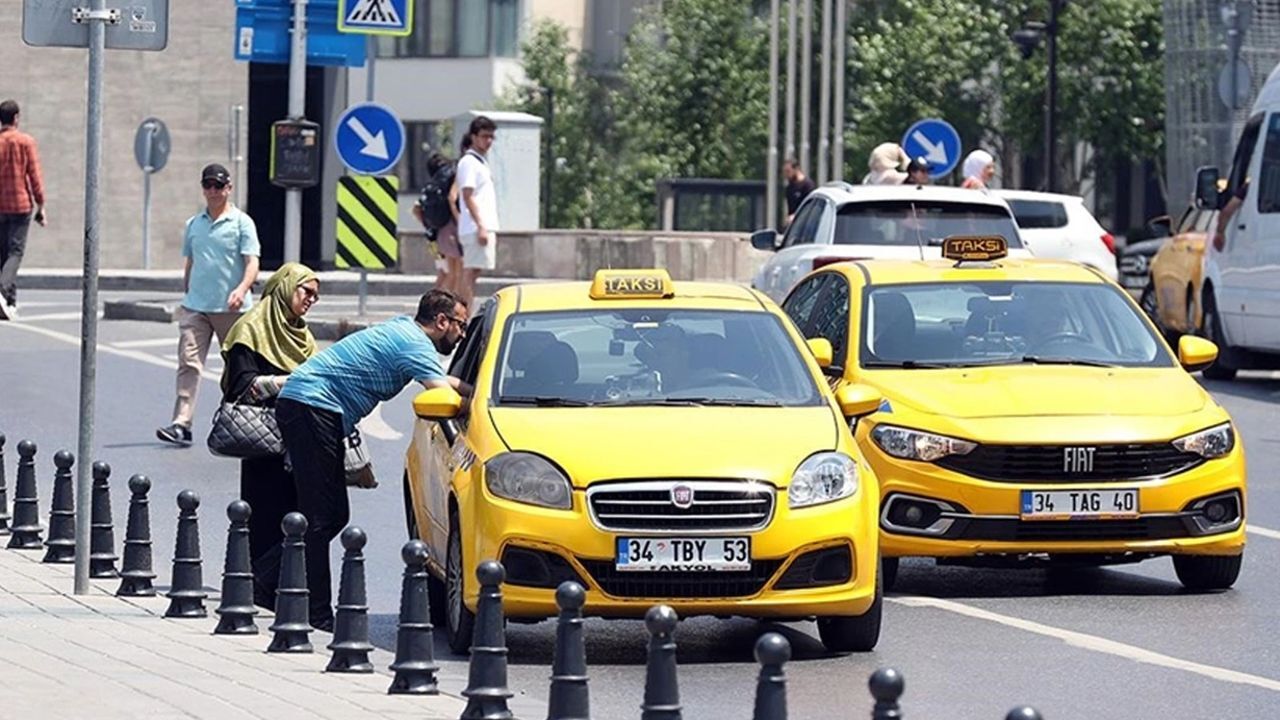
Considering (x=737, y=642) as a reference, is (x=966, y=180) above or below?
above

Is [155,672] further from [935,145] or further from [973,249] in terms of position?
[935,145]

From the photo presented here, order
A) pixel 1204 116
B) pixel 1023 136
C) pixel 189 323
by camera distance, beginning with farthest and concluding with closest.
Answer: pixel 1023 136 → pixel 1204 116 → pixel 189 323

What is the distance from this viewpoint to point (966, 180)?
2966 centimetres

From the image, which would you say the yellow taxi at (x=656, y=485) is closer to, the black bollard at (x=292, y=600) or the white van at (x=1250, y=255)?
the black bollard at (x=292, y=600)

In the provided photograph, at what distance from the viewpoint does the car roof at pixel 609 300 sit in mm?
12680

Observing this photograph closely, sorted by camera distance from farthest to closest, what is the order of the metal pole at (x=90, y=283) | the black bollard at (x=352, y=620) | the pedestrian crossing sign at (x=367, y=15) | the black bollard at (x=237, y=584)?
the pedestrian crossing sign at (x=367, y=15)
the metal pole at (x=90, y=283)
the black bollard at (x=237, y=584)
the black bollard at (x=352, y=620)

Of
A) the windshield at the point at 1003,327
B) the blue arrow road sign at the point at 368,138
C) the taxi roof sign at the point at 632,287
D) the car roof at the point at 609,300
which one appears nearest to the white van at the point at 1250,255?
the blue arrow road sign at the point at 368,138

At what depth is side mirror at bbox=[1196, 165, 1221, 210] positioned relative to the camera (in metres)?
26.2

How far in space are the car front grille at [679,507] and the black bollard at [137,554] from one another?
2.53 metres

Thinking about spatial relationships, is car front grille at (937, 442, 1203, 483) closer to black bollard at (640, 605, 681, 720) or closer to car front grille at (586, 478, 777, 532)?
car front grille at (586, 478, 777, 532)

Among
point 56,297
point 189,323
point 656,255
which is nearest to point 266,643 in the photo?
point 189,323

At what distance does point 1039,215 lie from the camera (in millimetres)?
31953

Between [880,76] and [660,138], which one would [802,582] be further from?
[660,138]

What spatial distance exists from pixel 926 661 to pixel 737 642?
35.0 inches
